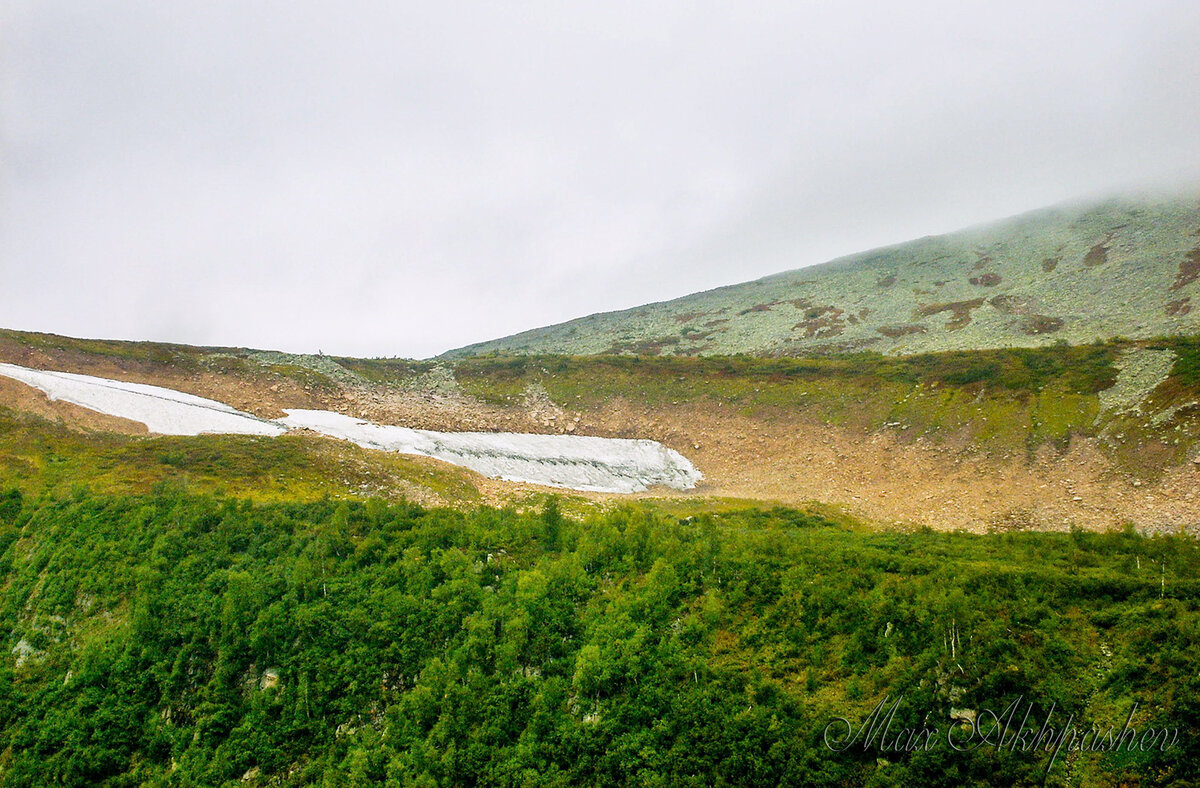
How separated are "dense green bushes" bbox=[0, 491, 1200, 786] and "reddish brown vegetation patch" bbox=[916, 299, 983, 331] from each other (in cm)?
5636

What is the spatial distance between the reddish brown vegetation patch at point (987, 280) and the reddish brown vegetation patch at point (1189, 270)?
61.2ft

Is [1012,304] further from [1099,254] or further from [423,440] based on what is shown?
[423,440]

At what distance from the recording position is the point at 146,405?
106ft

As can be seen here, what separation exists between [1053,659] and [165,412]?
39.5m

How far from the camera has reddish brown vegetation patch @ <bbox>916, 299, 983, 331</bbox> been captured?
63938 mm

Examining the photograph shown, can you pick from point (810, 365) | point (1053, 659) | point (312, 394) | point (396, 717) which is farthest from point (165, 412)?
point (810, 365)

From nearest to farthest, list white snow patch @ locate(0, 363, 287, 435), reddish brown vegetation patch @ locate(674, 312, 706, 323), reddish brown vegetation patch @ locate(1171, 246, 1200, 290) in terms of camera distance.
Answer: white snow patch @ locate(0, 363, 287, 435) → reddish brown vegetation patch @ locate(1171, 246, 1200, 290) → reddish brown vegetation patch @ locate(674, 312, 706, 323)

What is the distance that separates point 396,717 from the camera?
439 inches

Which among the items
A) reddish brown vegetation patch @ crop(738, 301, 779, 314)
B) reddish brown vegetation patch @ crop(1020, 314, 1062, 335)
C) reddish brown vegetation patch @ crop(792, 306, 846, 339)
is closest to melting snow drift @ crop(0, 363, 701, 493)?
reddish brown vegetation patch @ crop(1020, 314, 1062, 335)

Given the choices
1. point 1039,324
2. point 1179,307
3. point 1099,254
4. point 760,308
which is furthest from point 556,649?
point 1099,254

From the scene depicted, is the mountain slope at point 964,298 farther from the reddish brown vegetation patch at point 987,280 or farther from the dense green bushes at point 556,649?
the dense green bushes at point 556,649

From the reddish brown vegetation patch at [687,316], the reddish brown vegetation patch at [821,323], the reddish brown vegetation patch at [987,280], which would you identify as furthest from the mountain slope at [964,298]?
the reddish brown vegetation patch at [687,316]

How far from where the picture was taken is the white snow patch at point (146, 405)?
30.4m

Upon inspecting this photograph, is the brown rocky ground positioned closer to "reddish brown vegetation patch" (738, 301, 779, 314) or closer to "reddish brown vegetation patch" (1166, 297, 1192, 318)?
"reddish brown vegetation patch" (1166, 297, 1192, 318)
